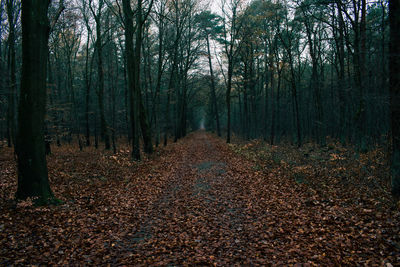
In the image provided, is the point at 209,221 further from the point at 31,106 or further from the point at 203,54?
the point at 203,54

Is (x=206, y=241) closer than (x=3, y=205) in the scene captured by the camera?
Yes

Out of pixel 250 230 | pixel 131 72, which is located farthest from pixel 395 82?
pixel 131 72

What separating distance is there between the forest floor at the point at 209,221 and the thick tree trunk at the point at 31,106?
560 millimetres

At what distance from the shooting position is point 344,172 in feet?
30.7

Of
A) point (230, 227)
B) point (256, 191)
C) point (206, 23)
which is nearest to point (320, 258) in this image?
point (230, 227)

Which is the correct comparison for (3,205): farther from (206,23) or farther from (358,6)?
(206,23)

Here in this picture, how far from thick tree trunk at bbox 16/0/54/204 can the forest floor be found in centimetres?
56

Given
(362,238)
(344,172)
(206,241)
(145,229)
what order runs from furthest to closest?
(344,172) → (145,229) → (206,241) → (362,238)

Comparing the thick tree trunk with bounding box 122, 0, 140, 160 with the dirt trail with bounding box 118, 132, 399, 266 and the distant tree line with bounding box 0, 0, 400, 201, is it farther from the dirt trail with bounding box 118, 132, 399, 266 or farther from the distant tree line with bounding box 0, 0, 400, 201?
the dirt trail with bounding box 118, 132, 399, 266

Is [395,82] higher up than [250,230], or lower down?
higher up

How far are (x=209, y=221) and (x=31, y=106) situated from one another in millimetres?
5657

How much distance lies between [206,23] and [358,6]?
55.9 ft

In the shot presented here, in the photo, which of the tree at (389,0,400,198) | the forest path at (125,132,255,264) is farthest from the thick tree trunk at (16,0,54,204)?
the tree at (389,0,400,198)

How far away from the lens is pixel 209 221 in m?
6.03
